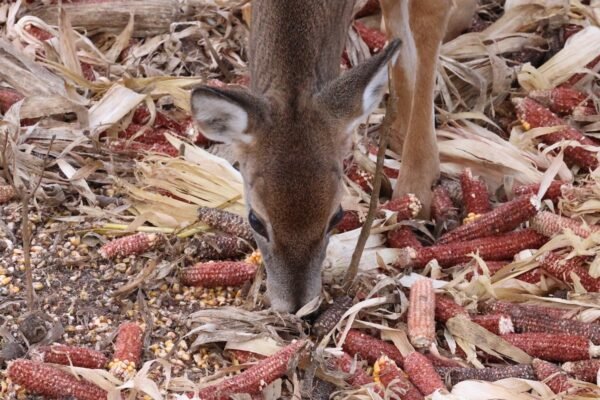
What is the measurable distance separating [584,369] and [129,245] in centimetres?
221

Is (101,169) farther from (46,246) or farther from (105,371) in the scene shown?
(105,371)

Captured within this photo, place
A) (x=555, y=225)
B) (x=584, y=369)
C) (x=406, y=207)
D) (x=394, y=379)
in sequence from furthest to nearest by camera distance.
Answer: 1. (x=406, y=207)
2. (x=555, y=225)
3. (x=584, y=369)
4. (x=394, y=379)

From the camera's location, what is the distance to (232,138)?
4387 millimetres

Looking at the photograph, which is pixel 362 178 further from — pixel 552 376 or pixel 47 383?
pixel 47 383

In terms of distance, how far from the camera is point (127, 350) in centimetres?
438

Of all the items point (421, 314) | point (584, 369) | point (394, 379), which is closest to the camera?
point (394, 379)

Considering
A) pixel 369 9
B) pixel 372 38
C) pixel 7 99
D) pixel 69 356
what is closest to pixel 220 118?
pixel 69 356

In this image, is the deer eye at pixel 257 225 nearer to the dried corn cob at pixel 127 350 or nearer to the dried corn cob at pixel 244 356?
the dried corn cob at pixel 244 356

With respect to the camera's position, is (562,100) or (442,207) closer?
(442,207)

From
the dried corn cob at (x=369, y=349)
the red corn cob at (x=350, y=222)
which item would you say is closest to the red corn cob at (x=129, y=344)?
the dried corn cob at (x=369, y=349)

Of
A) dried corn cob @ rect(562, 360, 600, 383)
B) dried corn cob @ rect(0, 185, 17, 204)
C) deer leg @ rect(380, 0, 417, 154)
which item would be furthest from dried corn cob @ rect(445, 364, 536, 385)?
dried corn cob @ rect(0, 185, 17, 204)

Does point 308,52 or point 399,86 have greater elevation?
point 308,52

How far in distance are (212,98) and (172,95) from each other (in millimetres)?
2248

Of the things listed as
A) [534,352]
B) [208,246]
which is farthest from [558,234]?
[208,246]
